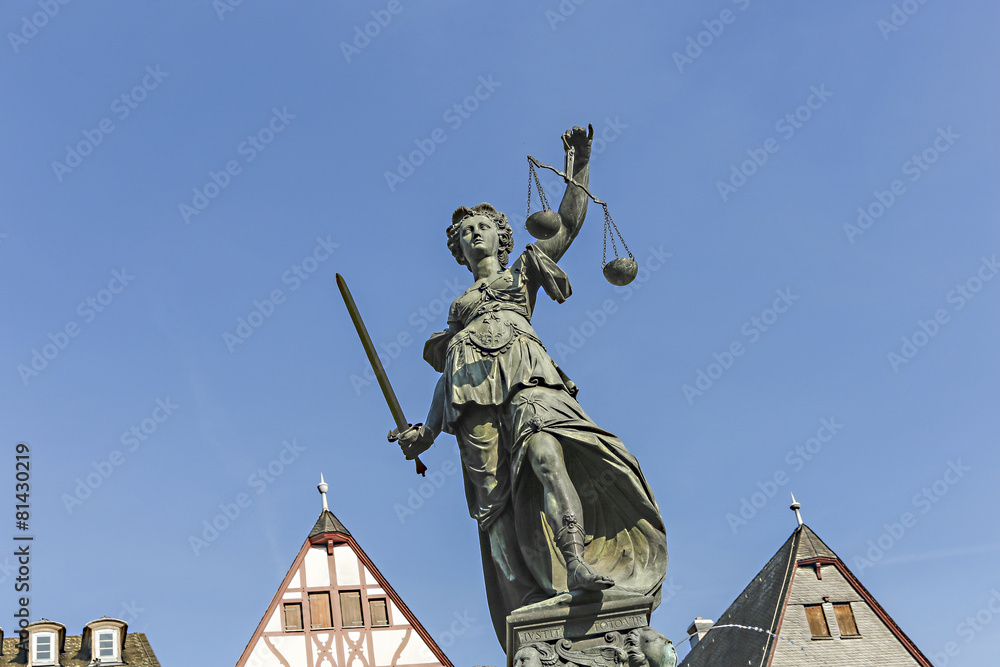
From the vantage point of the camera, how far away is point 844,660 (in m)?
24.1

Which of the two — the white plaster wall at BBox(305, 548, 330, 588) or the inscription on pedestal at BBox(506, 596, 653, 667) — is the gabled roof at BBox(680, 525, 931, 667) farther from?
the inscription on pedestal at BBox(506, 596, 653, 667)

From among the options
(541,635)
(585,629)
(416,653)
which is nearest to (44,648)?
(416,653)

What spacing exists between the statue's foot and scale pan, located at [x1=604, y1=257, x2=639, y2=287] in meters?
2.17

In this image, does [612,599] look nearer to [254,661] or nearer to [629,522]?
[629,522]

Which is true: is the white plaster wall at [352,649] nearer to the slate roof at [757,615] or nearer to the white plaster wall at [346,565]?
the white plaster wall at [346,565]

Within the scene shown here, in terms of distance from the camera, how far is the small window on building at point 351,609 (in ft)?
78.6

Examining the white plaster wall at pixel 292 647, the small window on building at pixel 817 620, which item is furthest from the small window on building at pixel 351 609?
the small window on building at pixel 817 620

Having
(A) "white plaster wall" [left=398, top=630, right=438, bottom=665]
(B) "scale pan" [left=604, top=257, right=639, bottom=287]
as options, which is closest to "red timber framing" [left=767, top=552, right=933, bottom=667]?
(A) "white plaster wall" [left=398, top=630, right=438, bottom=665]

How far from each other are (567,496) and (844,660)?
19.2 metres

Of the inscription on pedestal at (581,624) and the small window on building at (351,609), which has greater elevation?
the small window on building at (351,609)

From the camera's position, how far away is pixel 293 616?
23.8 metres

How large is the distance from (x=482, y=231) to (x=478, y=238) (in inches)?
2.3

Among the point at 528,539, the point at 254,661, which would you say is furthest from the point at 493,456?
the point at 254,661

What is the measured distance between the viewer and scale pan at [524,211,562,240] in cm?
781
